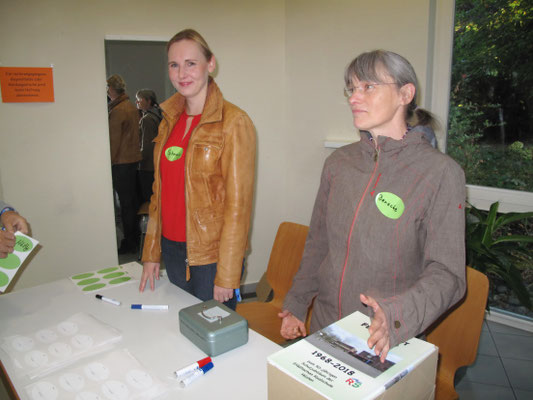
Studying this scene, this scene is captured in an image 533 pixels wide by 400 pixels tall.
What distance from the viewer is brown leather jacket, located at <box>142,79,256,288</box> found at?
5.20ft

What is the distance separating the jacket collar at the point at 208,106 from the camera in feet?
5.28

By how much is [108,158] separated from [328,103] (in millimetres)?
1701

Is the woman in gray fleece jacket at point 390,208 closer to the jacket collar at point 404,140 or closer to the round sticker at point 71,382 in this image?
the jacket collar at point 404,140

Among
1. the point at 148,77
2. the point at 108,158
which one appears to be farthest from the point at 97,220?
the point at 148,77

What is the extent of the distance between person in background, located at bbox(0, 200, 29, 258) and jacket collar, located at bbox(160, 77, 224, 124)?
0.70 m

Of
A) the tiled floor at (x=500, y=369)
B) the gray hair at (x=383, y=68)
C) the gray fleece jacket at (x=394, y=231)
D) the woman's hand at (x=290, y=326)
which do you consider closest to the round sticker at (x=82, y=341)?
the woman's hand at (x=290, y=326)

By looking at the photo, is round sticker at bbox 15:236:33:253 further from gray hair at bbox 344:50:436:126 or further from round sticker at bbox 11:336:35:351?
gray hair at bbox 344:50:436:126

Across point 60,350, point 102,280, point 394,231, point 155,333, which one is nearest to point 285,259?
point 102,280

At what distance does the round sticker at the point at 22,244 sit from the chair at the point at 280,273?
1114 millimetres

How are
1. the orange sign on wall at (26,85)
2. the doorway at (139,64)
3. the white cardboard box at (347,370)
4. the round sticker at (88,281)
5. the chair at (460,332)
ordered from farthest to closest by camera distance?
the doorway at (139,64) → the orange sign on wall at (26,85) → the round sticker at (88,281) → the chair at (460,332) → the white cardboard box at (347,370)

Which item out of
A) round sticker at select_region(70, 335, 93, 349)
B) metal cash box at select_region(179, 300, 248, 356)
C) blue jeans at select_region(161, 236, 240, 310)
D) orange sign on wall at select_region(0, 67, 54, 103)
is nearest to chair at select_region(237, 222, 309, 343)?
blue jeans at select_region(161, 236, 240, 310)

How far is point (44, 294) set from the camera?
1597 millimetres

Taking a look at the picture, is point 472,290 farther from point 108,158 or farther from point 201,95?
point 108,158

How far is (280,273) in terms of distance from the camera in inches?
91.2
